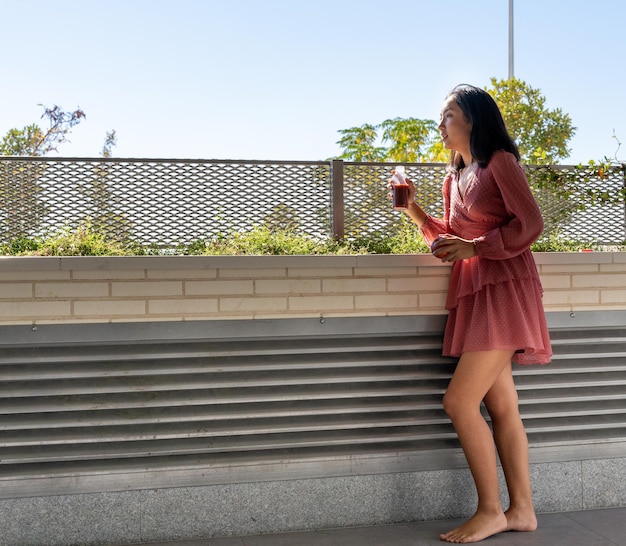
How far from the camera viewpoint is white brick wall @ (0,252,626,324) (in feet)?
11.2

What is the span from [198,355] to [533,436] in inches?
61.3

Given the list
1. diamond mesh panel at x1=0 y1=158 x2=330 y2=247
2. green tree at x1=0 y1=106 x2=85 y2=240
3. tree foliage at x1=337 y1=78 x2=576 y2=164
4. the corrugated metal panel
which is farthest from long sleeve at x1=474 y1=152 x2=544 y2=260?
tree foliage at x1=337 y1=78 x2=576 y2=164

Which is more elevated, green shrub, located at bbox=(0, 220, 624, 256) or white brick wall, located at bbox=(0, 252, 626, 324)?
green shrub, located at bbox=(0, 220, 624, 256)

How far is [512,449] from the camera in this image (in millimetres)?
3604

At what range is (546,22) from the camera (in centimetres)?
3169

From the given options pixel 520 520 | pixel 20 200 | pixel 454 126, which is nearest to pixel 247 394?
pixel 520 520

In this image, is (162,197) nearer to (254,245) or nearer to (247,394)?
(254,245)

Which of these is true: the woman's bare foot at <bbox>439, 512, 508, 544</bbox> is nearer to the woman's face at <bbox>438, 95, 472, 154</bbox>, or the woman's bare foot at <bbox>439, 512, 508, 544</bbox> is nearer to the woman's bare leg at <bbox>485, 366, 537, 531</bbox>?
the woman's bare leg at <bbox>485, 366, 537, 531</bbox>

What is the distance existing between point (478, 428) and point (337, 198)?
1.86m

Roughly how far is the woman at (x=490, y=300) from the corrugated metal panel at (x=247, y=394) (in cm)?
28

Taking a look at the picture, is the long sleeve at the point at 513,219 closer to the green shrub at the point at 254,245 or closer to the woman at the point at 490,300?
the woman at the point at 490,300

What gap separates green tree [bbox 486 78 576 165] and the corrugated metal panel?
46.8 feet

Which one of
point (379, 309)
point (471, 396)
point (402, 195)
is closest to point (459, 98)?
point (402, 195)

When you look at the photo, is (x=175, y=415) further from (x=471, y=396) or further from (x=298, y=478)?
(x=471, y=396)
